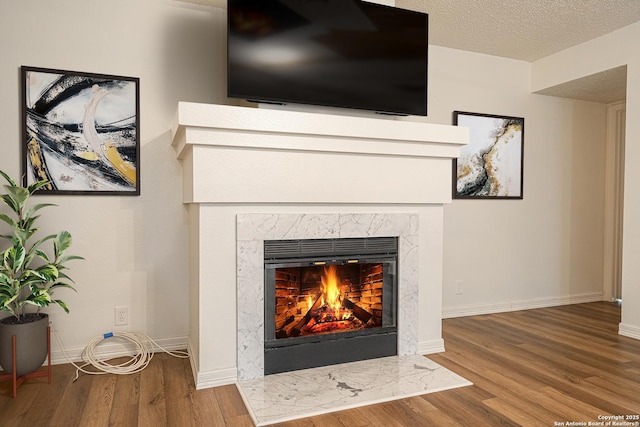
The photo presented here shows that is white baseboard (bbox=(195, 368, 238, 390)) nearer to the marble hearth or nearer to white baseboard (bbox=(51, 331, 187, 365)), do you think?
the marble hearth

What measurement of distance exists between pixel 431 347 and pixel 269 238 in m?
1.37

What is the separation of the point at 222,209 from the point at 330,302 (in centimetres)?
91

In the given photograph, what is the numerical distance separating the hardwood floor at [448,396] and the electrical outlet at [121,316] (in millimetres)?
331

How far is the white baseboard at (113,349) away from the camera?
274 centimetres

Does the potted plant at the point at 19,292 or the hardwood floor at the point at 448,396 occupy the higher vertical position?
the potted plant at the point at 19,292

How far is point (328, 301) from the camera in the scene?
2.71 metres

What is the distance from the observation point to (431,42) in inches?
150

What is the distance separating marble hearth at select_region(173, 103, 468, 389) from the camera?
91.8 inches

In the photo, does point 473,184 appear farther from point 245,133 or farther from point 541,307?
point 245,133

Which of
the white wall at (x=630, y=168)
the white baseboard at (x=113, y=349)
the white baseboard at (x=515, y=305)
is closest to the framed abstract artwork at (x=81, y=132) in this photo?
the white baseboard at (x=113, y=349)

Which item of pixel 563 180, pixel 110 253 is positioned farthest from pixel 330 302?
pixel 563 180

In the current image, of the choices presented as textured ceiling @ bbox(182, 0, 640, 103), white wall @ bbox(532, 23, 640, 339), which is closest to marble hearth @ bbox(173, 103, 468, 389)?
textured ceiling @ bbox(182, 0, 640, 103)

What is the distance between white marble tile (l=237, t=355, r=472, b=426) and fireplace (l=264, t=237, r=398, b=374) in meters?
0.09

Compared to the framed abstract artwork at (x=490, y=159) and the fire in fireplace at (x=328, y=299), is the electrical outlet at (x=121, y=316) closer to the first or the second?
the fire in fireplace at (x=328, y=299)
